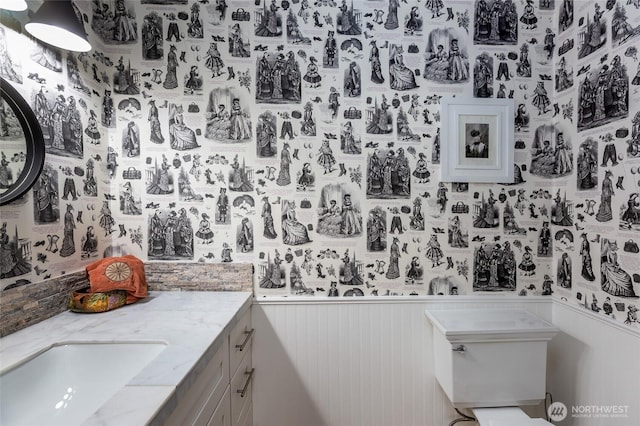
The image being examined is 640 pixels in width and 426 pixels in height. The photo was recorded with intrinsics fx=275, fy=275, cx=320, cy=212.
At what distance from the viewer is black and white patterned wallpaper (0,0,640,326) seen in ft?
5.19

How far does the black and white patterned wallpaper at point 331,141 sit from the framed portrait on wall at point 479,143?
2.4 inches

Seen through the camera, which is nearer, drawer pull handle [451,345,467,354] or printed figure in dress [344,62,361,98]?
drawer pull handle [451,345,467,354]

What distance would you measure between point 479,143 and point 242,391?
74.0 inches

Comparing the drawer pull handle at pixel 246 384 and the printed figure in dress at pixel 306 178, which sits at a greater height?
the printed figure in dress at pixel 306 178

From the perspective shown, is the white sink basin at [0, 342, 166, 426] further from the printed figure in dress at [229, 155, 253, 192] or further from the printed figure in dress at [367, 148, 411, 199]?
the printed figure in dress at [367, 148, 411, 199]

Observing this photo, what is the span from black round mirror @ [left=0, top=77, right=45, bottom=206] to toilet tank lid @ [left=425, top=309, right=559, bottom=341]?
200cm

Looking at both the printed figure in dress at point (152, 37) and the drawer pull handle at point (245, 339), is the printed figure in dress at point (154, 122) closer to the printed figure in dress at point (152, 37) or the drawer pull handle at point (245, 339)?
the printed figure in dress at point (152, 37)

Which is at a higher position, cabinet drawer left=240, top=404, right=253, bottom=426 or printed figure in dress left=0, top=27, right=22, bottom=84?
printed figure in dress left=0, top=27, right=22, bottom=84

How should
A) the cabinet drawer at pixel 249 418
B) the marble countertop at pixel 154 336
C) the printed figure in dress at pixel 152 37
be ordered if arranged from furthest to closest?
the printed figure in dress at pixel 152 37 → the cabinet drawer at pixel 249 418 → the marble countertop at pixel 154 336

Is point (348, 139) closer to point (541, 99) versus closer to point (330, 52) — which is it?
point (330, 52)

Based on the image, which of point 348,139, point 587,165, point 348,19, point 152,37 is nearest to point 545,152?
point 587,165

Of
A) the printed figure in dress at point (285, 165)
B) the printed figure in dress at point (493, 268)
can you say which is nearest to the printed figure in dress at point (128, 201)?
the printed figure in dress at point (285, 165)

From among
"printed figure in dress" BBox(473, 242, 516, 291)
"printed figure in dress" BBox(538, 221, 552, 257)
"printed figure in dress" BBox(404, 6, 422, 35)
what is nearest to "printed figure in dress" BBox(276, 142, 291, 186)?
"printed figure in dress" BBox(404, 6, 422, 35)

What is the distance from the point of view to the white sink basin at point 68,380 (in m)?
0.84
